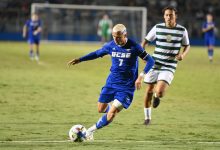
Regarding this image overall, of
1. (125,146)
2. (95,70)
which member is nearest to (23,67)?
(95,70)

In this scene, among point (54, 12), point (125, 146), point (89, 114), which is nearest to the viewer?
point (125, 146)

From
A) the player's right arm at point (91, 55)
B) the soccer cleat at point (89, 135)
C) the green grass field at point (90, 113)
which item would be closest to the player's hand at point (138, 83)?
the player's right arm at point (91, 55)

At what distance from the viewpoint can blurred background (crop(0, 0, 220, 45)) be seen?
46938mm

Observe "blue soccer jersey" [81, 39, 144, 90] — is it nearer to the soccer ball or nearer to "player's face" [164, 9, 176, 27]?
the soccer ball

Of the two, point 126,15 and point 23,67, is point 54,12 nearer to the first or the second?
point 126,15

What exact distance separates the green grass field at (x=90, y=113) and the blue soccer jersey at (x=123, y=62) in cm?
99

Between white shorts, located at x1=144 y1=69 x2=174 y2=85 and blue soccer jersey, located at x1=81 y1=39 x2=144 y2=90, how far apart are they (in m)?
1.79

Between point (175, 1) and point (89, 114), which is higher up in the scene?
point (175, 1)

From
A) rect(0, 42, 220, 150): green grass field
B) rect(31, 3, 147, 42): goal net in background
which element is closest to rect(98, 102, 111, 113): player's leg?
rect(0, 42, 220, 150): green grass field

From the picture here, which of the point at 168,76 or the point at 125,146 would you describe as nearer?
the point at 125,146

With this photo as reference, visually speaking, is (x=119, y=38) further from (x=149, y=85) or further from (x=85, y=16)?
(x=85, y=16)

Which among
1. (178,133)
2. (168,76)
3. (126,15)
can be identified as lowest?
(178,133)

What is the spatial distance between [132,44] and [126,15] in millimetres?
36046

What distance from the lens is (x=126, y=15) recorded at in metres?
46.8
